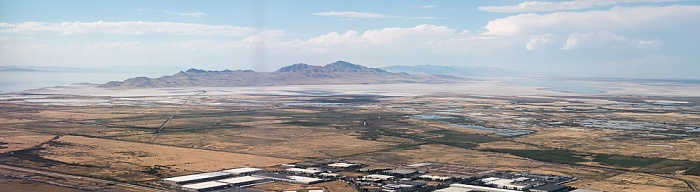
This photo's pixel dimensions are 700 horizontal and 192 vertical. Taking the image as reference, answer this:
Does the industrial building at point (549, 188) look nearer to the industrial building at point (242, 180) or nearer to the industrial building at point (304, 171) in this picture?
the industrial building at point (304, 171)

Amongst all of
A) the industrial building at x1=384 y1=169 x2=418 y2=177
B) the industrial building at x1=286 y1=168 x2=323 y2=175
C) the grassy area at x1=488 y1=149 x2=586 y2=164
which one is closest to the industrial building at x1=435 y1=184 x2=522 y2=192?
the industrial building at x1=384 y1=169 x2=418 y2=177

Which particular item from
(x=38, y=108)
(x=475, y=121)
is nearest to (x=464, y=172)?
(x=475, y=121)

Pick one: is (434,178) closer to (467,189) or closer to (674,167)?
(467,189)

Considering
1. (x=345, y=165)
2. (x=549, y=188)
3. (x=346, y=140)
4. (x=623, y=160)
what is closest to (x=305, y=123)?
(x=346, y=140)

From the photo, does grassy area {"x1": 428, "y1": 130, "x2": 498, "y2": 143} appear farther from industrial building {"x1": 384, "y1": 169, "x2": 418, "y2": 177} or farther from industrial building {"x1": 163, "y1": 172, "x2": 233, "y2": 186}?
industrial building {"x1": 163, "y1": 172, "x2": 233, "y2": 186}

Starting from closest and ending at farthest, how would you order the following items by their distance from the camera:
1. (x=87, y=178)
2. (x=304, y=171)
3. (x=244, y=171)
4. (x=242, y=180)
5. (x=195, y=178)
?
(x=242, y=180), (x=195, y=178), (x=87, y=178), (x=244, y=171), (x=304, y=171)
